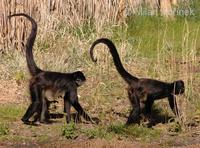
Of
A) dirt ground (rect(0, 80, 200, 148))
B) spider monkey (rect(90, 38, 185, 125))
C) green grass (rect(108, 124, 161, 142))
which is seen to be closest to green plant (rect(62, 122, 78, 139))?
dirt ground (rect(0, 80, 200, 148))

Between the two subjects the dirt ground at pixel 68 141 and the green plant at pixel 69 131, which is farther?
the green plant at pixel 69 131

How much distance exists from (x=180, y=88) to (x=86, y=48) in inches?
176

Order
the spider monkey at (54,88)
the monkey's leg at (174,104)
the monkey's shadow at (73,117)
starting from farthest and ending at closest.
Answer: the monkey's shadow at (73,117) < the monkey's leg at (174,104) < the spider monkey at (54,88)

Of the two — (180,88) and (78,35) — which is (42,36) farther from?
(180,88)

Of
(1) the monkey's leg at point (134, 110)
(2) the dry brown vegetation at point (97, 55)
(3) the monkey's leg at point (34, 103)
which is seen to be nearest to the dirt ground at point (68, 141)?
(2) the dry brown vegetation at point (97, 55)

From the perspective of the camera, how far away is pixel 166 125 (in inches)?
353

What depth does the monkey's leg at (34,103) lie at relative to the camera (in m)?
A: 8.70

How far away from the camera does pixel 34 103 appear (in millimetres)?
8703

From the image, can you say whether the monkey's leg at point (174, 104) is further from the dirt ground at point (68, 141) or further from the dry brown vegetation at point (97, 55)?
the dirt ground at point (68, 141)

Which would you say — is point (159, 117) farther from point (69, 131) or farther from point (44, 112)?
point (69, 131)

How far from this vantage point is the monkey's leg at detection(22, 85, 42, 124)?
870 centimetres

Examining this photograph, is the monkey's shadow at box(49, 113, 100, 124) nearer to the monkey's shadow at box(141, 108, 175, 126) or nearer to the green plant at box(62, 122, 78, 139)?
the monkey's shadow at box(141, 108, 175, 126)

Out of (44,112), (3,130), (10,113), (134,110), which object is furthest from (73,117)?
(3,130)

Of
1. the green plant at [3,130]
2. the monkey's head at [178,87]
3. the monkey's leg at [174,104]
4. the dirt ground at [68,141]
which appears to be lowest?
the dirt ground at [68,141]
